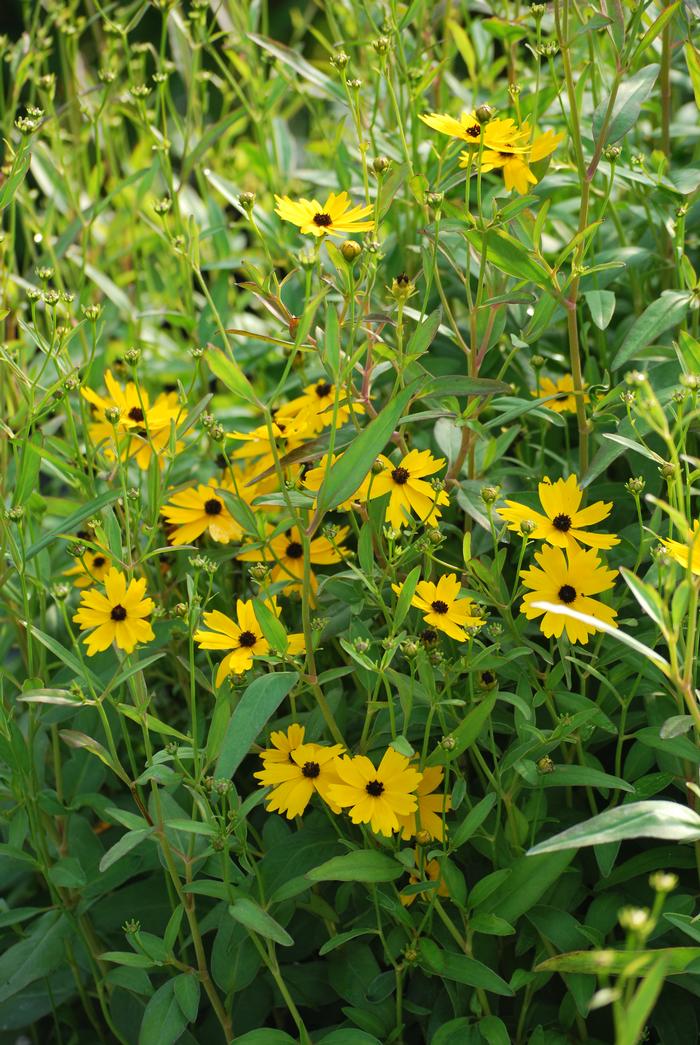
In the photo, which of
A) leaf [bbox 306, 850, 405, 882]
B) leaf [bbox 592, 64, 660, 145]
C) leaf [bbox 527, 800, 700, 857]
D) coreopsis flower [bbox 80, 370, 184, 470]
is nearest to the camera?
leaf [bbox 527, 800, 700, 857]

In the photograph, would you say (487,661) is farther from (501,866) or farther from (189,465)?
(189,465)

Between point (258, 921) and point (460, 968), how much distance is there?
0.13m

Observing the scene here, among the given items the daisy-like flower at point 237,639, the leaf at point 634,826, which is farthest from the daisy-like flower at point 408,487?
the leaf at point 634,826

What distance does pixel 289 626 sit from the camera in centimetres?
86

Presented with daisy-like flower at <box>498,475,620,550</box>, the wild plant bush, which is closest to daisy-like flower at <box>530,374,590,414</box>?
the wild plant bush

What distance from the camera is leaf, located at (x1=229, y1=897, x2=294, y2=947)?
0.63 m

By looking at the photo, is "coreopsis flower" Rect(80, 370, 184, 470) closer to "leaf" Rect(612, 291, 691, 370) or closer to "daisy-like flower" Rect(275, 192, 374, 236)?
"daisy-like flower" Rect(275, 192, 374, 236)

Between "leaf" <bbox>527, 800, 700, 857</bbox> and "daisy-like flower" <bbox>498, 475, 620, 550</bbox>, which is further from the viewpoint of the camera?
Result: "daisy-like flower" <bbox>498, 475, 620, 550</bbox>

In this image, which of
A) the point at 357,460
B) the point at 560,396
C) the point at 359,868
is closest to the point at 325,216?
the point at 357,460

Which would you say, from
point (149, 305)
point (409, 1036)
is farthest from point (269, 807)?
point (149, 305)

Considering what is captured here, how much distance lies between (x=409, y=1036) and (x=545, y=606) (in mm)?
446

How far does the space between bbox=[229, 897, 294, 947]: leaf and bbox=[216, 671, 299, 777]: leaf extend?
0.08 meters

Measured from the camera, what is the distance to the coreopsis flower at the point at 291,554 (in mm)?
799

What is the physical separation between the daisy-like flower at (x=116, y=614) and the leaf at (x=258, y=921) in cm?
17
